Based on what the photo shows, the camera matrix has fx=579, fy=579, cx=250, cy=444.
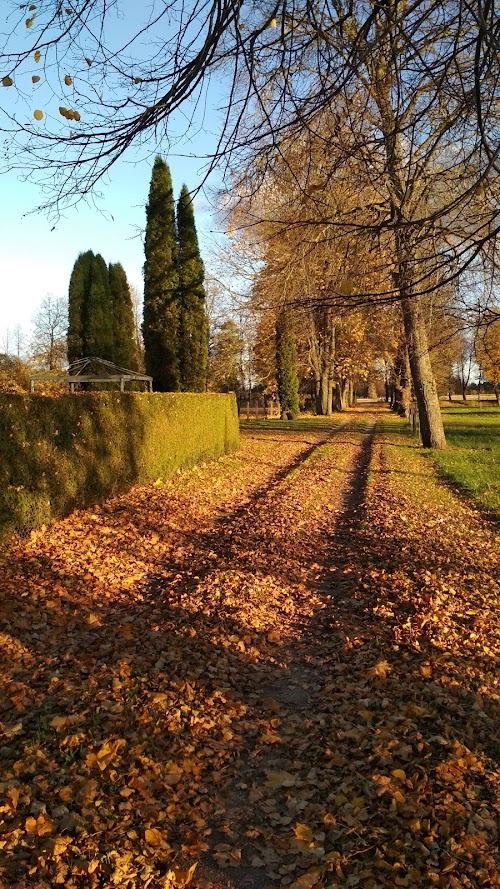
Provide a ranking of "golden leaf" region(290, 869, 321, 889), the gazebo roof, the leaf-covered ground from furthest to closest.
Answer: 1. the gazebo roof
2. the leaf-covered ground
3. "golden leaf" region(290, 869, 321, 889)

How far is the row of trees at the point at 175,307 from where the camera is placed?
73.9 feet

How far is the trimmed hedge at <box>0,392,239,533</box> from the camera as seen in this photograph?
7320mm

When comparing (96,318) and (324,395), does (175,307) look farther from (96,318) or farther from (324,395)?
(324,395)

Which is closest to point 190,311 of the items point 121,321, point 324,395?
point 121,321

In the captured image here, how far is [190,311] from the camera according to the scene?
23062mm

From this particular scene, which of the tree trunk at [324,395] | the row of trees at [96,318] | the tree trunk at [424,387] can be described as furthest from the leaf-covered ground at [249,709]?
the tree trunk at [324,395]

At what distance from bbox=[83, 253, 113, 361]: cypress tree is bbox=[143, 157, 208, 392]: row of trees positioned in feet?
23.6

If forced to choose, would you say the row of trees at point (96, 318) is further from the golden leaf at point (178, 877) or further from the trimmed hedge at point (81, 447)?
the golden leaf at point (178, 877)

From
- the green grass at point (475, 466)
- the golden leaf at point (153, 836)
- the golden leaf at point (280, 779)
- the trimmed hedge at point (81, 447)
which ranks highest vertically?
the trimmed hedge at point (81, 447)

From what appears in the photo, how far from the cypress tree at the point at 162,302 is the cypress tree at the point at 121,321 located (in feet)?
29.6

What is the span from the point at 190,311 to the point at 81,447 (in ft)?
49.4

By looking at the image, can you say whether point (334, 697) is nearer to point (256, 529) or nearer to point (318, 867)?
point (318, 867)

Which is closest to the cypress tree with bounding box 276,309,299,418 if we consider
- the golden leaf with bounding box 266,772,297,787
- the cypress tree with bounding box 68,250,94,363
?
the cypress tree with bounding box 68,250,94,363

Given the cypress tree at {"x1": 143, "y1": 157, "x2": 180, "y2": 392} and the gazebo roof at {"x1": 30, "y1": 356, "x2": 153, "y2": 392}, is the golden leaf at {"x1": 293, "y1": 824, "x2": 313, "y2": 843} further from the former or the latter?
the cypress tree at {"x1": 143, "y1": 157, "x2": 180, "y2": 392}
